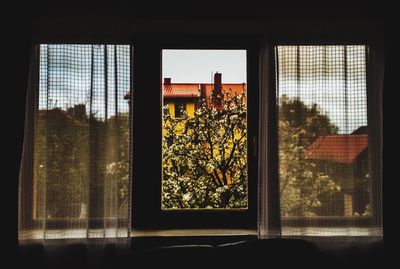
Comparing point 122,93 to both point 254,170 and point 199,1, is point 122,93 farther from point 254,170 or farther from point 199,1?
point 254,170

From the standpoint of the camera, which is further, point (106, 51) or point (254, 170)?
point (254, 170)

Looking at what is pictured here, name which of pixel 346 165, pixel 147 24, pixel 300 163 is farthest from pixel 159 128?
pixel 346 165

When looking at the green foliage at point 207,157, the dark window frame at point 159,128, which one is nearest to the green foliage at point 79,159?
the dark window frame at point 159,128

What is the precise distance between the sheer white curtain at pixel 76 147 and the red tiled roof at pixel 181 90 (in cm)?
36

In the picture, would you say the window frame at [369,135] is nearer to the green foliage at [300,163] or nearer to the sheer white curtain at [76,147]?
the green foliage at [300,163]

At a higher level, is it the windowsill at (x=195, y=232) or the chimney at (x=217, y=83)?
the chimney at (x=217, y=83)

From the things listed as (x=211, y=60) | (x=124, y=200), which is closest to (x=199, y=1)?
(x=211, y=60)

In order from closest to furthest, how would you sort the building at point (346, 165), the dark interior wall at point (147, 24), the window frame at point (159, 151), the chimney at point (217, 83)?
1. the dark interior wall at point (147, 24)
2. the building at point (346, 165)
3. the window frame at point (159, 151)
4. the chimney at point (217, 83)

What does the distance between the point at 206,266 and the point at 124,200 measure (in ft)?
2.63

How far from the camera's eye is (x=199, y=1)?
8.22ft

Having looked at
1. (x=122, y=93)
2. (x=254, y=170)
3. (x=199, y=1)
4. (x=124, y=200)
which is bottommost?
(x=124, y=200)

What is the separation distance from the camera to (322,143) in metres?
2.35

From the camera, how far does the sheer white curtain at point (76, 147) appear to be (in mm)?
2264

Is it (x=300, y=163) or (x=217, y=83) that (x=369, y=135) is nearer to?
(x=300, y=163)
